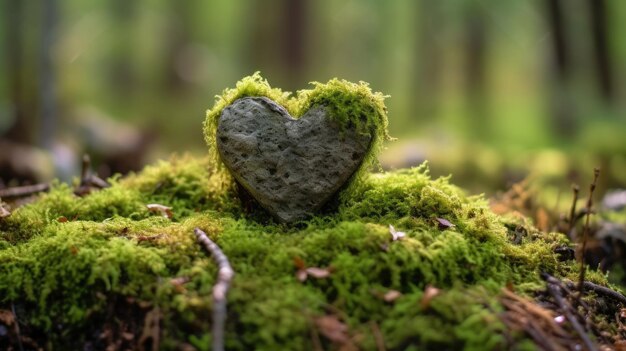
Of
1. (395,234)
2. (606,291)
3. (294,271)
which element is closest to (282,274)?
(294,271)

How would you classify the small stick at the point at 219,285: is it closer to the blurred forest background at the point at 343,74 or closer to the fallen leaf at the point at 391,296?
the fallen leaf at the point at 391,296

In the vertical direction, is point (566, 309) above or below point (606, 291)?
below

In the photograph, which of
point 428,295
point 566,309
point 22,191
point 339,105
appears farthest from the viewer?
point 22,191

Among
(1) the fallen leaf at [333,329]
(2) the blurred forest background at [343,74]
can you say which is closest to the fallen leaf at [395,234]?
(1) the fallen leaf at [333,329]

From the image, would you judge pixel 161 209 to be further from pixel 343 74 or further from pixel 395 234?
pixel 343 74

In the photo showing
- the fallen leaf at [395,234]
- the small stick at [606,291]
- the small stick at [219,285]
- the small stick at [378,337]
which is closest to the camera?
the small stick at [219,285]

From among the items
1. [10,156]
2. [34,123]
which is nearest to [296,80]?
[34,123]
